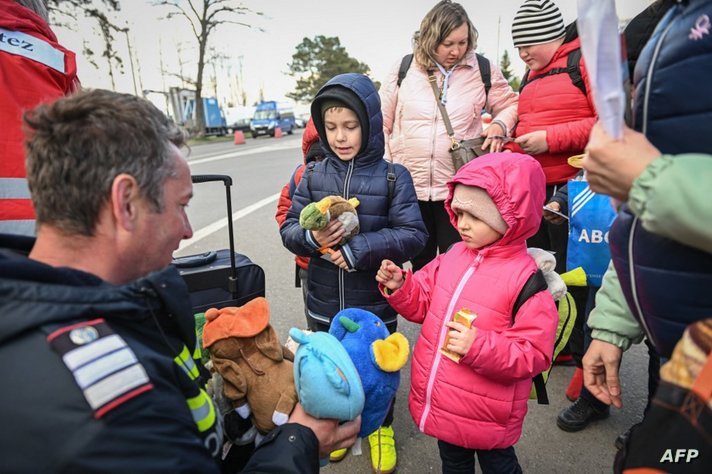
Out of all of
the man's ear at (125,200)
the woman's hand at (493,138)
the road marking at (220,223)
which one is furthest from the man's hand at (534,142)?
the road marking at (220,223)

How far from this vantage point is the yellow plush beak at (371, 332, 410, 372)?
1468mm

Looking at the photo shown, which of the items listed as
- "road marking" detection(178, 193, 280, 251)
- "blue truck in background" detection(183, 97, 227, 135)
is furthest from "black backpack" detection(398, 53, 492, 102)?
"blue truck in background" detection(183, 97, 227, 135)

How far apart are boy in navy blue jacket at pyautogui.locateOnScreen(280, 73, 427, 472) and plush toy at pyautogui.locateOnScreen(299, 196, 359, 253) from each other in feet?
0.17

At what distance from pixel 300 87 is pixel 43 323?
6876 cm

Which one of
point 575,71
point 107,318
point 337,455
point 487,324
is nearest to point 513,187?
point 487,324

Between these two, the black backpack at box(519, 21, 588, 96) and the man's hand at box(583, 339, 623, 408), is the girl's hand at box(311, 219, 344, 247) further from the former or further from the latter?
the black backpack at box(519, 21, 588, 96)

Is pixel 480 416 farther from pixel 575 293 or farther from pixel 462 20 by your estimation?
pixel 462 20

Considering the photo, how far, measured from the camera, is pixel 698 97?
892 millimetres

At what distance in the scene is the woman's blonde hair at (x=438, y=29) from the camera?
276 cm

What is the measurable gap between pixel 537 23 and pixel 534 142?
0.70 metres

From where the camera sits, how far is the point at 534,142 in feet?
8.52

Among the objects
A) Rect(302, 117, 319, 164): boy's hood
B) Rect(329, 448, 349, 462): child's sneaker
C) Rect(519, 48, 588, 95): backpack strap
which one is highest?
Rect(519, 48, 588, 95): backpack strap

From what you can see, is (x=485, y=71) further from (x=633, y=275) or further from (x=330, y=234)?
(x=633, y=275)

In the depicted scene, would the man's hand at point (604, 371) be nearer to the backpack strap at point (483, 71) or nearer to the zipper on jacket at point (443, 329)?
the zipper on jacket at point (443, 329)
